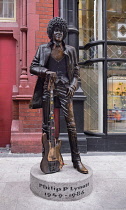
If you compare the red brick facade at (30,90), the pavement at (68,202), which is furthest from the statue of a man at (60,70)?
the red brick facade at (30,90)

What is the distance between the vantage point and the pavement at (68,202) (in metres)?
3.10

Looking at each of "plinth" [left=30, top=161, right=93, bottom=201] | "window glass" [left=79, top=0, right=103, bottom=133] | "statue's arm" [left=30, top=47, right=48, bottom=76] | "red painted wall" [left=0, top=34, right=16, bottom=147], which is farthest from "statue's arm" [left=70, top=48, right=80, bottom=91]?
"red painted wall" [left=0, top=34, right=16, bottom=147]

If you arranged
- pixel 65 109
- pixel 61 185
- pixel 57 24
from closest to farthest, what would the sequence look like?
pixel 61 185, pixel 57 24, pixel 65 109

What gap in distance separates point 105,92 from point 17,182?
158 inches

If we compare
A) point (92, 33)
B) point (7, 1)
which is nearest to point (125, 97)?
point (92, 33)

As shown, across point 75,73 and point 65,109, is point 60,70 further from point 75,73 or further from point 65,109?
point 65,109

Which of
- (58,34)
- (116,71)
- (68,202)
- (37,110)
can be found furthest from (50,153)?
(116,71)

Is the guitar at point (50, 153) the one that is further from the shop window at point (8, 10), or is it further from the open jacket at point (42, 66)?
the shop window at point (8, 10)

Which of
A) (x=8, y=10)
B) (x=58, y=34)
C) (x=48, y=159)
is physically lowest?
(x=48, y=159)

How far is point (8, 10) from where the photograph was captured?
7234 mm

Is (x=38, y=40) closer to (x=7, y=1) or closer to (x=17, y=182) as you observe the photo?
(x=7, y=1)

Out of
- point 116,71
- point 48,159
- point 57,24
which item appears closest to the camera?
point 48,159

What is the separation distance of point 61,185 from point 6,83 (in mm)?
4698

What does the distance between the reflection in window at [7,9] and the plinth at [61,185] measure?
222 inches
